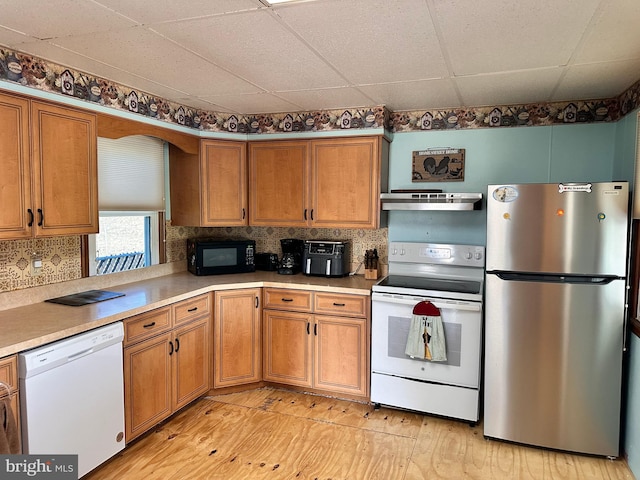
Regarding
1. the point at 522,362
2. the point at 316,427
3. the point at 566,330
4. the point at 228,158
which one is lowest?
the point at 316,427

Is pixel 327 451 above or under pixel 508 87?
under

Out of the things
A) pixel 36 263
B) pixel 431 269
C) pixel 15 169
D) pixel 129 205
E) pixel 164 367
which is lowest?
pixel 164 367

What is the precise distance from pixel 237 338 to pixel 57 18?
241 centimetres

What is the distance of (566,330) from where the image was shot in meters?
2.65

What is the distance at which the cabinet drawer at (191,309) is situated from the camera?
3.00m

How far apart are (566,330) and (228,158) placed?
2.83 meters

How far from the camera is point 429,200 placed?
319 centimetres

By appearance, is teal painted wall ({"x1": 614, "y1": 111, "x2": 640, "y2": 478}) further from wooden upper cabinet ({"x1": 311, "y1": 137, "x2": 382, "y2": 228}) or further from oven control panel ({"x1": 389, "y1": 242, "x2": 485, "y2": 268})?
wooden upper cabinet ({"x1": 311, "y1": 137, "x2": 382, "y2": 228})


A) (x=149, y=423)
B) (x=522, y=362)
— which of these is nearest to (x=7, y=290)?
(x=149, y=423)

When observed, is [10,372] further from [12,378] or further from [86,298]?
[86,298]

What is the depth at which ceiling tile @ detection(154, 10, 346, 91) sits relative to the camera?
1.93 metres

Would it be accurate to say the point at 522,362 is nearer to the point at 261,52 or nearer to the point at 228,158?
the point at 261,52

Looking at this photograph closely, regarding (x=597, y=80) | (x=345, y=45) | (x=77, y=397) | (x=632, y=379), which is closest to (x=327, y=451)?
(x=77, y=397)

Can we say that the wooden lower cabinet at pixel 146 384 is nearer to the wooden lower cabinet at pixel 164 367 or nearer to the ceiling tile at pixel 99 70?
the wooden lower cabinet at pixel 164 367
